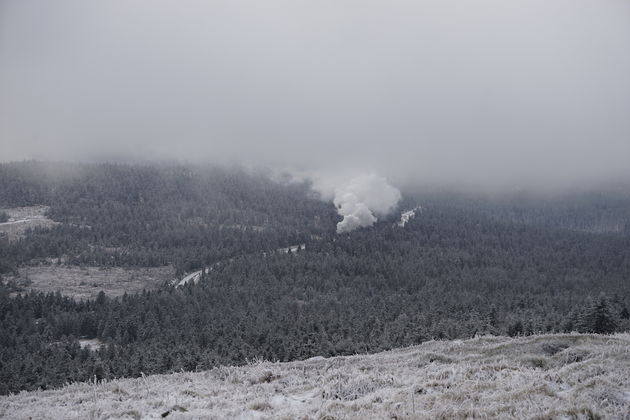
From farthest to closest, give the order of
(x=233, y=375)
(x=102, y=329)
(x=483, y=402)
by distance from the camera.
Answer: (x=102, y=329), (x=233, y=375), (x=483, y=402)

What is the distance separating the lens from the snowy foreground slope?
1057cm

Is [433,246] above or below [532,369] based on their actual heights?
below

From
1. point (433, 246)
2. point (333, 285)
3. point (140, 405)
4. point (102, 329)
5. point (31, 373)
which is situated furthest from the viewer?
point (433, 246)

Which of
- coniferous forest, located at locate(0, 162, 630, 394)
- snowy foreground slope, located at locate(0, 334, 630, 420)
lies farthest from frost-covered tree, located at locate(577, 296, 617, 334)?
snowy foreground slope, located at locate(0, 334, 630, 420)

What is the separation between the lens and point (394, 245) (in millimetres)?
189750

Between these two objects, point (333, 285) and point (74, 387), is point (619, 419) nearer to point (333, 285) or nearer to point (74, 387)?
point (74, 387)

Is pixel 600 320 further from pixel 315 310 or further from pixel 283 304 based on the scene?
pixel 283 304

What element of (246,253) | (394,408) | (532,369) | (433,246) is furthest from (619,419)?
(433,246)

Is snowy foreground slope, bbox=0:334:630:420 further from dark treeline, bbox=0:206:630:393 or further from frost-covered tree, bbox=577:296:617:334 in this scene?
dark treeline, bbox=0:206:630:393

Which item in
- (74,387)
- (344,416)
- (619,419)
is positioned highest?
(619,419)

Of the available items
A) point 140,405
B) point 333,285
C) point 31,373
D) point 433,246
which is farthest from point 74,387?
point 433,246

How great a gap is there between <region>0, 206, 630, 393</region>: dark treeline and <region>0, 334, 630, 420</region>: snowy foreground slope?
1409 inches

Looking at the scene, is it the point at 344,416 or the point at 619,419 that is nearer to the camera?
the point at 619,419

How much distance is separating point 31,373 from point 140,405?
5679 centimetres
